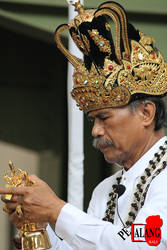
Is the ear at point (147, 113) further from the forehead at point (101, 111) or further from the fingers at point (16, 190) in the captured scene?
the fingers at point (16, 190)

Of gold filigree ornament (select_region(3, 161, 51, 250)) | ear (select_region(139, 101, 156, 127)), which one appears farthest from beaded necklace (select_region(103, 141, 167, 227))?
gold filigree ornament (select_region(3, 161, 51, 250))

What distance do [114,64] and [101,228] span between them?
0.80 meters

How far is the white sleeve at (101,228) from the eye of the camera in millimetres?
2398

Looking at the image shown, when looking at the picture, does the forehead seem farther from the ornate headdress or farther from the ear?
the ear

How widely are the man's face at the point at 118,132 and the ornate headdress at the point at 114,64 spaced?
4 centimetres

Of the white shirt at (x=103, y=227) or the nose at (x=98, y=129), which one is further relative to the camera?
the nose at (x=98, y=129)

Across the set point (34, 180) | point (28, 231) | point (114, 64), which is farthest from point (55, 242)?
point (114, 64)

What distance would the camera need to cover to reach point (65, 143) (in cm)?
631

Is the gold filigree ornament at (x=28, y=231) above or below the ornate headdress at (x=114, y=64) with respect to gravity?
below

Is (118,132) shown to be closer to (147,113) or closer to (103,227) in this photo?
(147,113)

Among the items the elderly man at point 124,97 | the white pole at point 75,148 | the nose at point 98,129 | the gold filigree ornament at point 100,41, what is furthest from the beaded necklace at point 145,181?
the white pole at point 75,148

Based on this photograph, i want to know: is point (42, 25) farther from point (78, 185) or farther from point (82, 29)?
point (82, 29)

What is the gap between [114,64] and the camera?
9.25 feet

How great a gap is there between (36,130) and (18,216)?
3683mm
